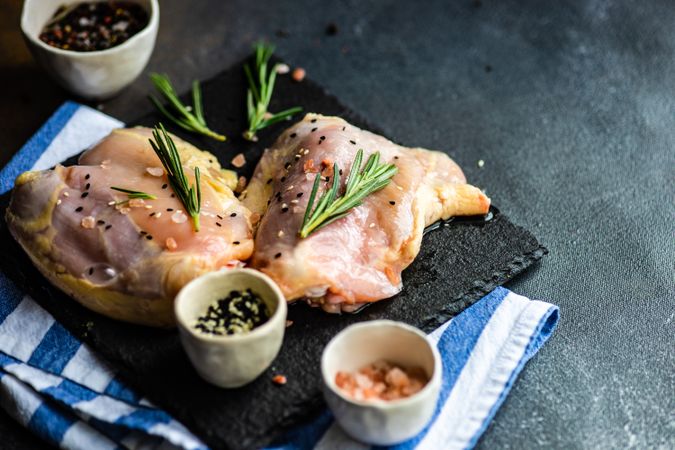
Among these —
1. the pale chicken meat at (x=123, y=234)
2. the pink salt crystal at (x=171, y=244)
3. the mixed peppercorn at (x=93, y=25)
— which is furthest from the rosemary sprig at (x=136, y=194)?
the mixed peppercorn at (x=93, y=25)

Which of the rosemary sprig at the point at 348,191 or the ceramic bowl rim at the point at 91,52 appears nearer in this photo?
the rosemary sprig at the point at 348,191

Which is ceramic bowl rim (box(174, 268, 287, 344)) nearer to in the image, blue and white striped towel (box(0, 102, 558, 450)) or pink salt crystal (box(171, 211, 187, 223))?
pink salt crystal (box(171, 211, 187, 223))

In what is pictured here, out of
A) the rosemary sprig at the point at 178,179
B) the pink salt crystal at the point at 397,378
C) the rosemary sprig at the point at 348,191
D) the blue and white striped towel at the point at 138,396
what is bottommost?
the blue and white striped towel at the point at 138,396

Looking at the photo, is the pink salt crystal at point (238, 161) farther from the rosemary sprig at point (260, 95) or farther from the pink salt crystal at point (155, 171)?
the pink salt crystal at point (155, 171)

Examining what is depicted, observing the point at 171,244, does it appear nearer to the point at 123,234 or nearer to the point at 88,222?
the point at 123,234

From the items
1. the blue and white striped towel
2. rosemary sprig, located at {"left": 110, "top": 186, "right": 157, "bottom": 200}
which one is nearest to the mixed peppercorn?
rosemary sprig, located at {"left": 110, "top": 186, "right": 157, "bottom": 200}

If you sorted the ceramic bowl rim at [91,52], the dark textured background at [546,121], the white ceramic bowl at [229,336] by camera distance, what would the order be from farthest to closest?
1. the ceramic bowl rim at [91,52]
2. the dark textured background at [546,121]
3. the white ceramic bowl at [229,336]

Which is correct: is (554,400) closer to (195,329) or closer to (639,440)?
(639,440)
